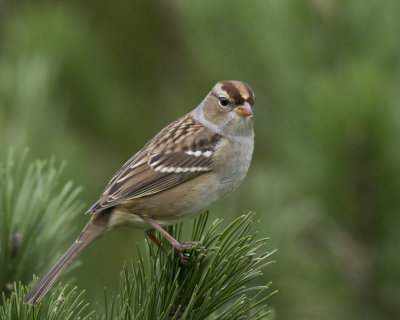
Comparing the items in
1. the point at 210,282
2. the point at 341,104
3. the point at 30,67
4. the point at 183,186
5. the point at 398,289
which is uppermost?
the point at 30,67

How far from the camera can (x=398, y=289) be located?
3.23 m

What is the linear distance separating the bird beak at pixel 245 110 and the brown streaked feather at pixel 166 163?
0.56ft

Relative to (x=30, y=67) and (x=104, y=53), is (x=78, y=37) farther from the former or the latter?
(x=30, y=67)

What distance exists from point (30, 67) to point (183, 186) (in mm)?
1140

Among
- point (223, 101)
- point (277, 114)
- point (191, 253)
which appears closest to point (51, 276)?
point (191, 253)

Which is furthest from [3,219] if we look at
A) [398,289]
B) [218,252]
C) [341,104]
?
[398,289]

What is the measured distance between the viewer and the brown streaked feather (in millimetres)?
3152

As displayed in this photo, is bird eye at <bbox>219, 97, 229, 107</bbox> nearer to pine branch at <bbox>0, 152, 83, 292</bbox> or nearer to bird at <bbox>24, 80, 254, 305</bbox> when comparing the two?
bird at <bbox>24, 80, 254, 305</bbox>

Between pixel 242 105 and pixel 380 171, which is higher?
pixel 242 105

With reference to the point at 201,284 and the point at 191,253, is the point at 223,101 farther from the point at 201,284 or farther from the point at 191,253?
the point at 201,284

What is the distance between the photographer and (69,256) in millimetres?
2607

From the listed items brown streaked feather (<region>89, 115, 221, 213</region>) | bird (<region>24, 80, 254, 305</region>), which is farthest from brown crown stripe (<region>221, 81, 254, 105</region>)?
brown streaked feather (<region>89, 115, 221, 213</region>)

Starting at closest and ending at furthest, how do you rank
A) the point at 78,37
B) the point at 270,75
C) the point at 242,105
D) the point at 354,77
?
the point at 354,77
the point at 242,105
the point at 270,75
the point at 78,37

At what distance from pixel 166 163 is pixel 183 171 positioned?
4.1 inches
